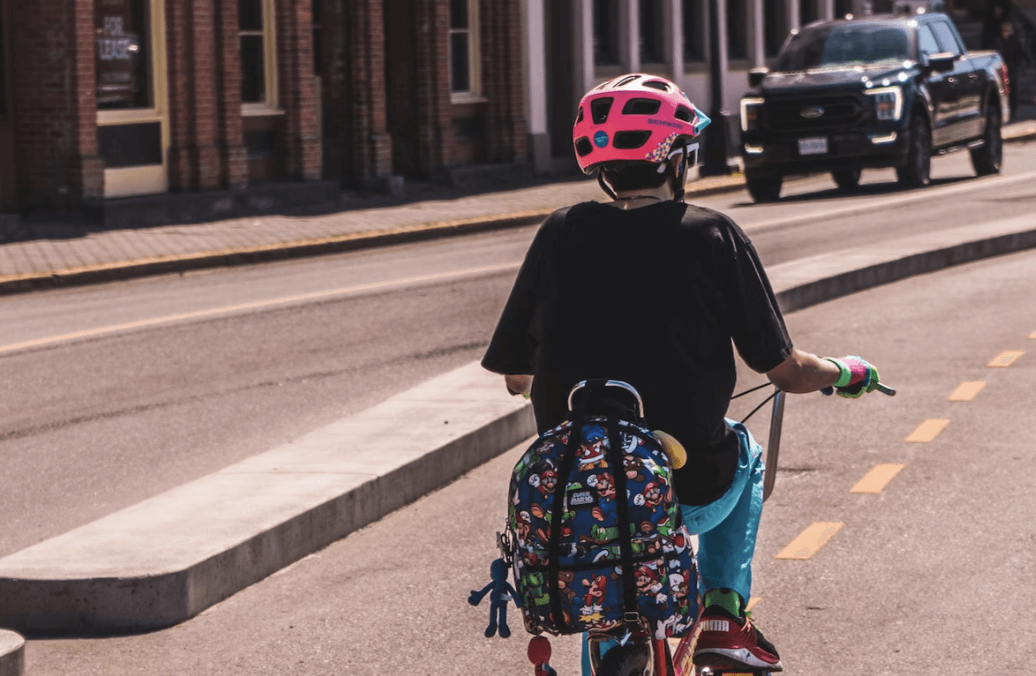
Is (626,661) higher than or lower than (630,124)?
lower

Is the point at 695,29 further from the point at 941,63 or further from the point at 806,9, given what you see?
the point at 941,63

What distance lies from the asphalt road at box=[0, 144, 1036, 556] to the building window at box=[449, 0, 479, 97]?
9076 millimetres

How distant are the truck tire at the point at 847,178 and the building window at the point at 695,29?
11241 mm

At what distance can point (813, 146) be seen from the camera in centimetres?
2344

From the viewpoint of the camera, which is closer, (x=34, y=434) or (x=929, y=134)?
(x=34, y=434)

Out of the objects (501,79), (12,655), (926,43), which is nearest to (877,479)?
(12,655)

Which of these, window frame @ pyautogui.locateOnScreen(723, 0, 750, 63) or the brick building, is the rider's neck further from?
window frame @ pyautogui.locateOnScreen(723, 0, 750, 63)

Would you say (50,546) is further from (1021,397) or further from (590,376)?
(1021,397)

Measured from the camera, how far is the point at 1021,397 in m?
9.72

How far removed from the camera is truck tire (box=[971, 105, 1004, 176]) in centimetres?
2600

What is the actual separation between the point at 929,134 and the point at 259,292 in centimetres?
1123

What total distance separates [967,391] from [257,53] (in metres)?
17.1

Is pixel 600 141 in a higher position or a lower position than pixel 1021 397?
higher

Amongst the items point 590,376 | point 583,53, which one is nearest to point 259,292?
point 590,376
